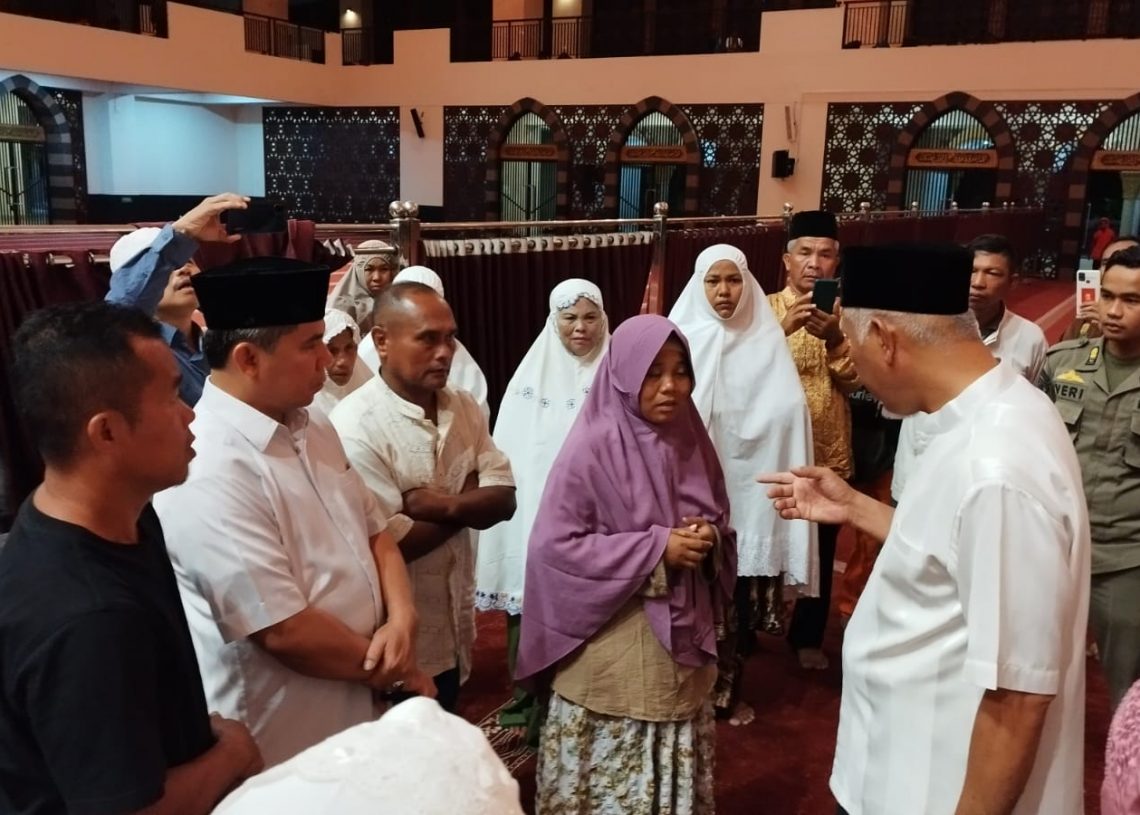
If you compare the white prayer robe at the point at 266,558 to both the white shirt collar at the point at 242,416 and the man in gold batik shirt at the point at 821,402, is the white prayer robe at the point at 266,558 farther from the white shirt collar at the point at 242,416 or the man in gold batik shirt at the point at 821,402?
the man in gold batik shirt at the point at 821,402

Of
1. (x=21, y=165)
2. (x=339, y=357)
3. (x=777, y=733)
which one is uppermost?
(x=21, y=165)

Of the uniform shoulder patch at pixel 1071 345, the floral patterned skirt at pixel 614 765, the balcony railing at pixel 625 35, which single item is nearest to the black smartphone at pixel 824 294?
the uniform shoulder patch at pixel 1071 345

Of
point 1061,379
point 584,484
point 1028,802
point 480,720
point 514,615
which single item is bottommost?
point 480,720

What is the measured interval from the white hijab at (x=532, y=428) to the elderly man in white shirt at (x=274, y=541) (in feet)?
4.50

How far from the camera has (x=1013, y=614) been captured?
117 cm

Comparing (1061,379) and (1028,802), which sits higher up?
(1061,379)

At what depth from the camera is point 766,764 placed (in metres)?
2.66

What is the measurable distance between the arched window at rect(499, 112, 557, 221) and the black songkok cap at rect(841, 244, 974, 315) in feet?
45.5

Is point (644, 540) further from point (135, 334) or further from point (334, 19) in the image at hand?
point (334, 19)

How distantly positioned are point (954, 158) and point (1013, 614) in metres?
12.5

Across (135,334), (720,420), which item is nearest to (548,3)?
(720,420)

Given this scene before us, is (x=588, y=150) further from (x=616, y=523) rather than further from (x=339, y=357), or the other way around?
(x=616, y=523)

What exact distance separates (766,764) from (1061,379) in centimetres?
134

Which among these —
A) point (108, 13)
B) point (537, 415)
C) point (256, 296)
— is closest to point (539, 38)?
point (108, 13)
